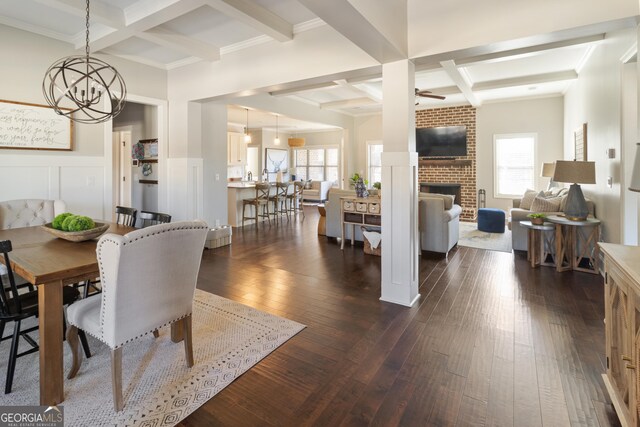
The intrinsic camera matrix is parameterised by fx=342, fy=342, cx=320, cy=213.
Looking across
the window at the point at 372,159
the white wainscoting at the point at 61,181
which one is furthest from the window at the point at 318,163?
the white wainscoting at the point at 61,181

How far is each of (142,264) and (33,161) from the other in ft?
11.2

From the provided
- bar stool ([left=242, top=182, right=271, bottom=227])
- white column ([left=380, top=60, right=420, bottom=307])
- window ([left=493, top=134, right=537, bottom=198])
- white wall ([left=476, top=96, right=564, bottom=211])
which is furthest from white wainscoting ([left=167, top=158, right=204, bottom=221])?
window ([left=493, top=134, right=537, bottom=198])

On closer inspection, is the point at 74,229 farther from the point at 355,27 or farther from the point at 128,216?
the point at 355,27

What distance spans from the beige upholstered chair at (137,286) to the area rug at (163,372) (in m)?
0.12

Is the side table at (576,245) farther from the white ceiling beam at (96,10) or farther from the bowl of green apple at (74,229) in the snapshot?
the white ceiling beam at (96,10)

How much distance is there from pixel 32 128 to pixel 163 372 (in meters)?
3.52

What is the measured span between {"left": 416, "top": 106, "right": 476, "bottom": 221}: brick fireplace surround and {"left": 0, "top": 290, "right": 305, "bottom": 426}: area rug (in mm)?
7020

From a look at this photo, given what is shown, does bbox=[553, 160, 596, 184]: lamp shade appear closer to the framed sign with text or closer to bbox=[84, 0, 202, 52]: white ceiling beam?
bbox=[84, 0, 202, 52]: white ceiling beam

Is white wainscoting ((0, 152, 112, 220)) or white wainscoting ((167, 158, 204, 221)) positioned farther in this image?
white wainscoting ((167, 158, 204, 221))

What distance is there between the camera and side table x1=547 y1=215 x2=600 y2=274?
4098 mm

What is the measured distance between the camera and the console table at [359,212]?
199 inches

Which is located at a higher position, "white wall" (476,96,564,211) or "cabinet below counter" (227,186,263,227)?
"white wall" (476,96,564,211)

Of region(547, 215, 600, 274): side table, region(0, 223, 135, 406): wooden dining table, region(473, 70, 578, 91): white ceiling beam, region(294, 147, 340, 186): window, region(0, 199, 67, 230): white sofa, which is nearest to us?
region(0, 223, 135, 406): wooden dining table

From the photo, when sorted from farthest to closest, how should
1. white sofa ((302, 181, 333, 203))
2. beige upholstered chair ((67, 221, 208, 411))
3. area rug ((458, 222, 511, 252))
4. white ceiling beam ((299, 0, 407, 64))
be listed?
white sofa ((302, 181, 333, 203)), area rug ((458, 222, 511, 252)), white ceiling beam ((299, 0, 407, 64)), beige upholstered chair ((67, 221, 208, 411))
